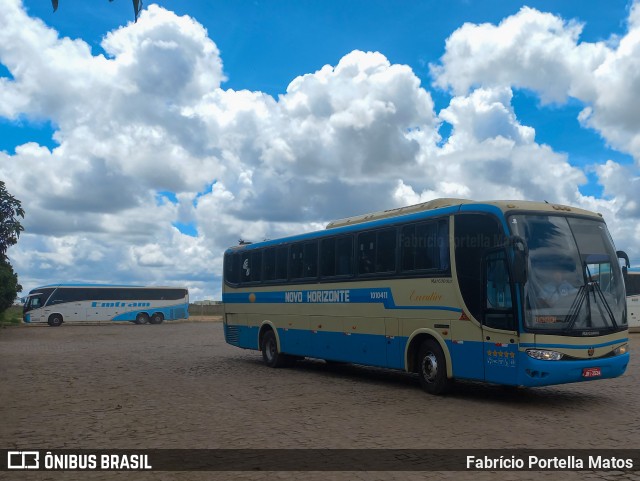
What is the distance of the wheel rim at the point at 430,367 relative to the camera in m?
12.9

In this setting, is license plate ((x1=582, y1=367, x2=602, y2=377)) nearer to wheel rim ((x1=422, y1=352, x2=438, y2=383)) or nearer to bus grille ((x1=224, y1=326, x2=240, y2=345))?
wheel rim ((x1=422, y1=352, x2=438, y2=383))

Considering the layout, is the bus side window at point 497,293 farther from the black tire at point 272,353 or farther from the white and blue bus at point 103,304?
the white and blue bus at point 103,304

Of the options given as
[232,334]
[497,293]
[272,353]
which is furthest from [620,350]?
[232,334]

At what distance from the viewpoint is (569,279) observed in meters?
11.4

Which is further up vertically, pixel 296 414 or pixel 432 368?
pixel 432 368

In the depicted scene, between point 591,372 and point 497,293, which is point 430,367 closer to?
point 497,293

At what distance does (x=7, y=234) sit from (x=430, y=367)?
41.8m

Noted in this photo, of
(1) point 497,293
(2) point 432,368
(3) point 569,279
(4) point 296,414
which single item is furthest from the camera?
(2) point 432,368

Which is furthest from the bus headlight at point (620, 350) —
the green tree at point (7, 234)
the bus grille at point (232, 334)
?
the green tree at point (7, 234)

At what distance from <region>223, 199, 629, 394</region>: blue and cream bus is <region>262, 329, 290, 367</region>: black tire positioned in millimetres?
2237

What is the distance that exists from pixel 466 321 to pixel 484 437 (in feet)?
11.5

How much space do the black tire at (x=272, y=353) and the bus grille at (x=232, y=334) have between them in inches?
70.5

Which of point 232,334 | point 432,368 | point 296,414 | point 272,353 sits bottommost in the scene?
point 296,414

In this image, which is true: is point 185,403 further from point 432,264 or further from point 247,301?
point 247,301
